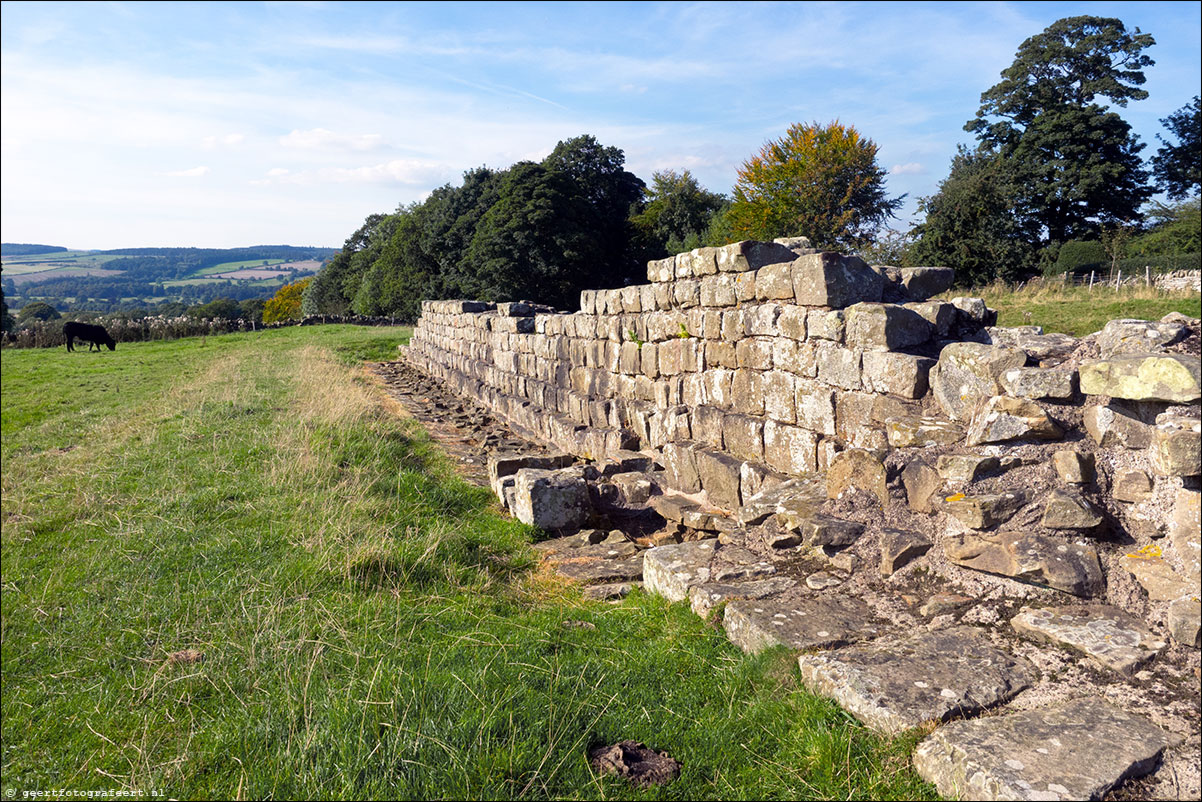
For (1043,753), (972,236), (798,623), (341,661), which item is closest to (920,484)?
(798,623)

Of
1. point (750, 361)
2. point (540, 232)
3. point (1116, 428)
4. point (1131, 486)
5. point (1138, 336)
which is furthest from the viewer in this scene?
point (540, 232)

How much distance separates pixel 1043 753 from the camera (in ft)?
8.91

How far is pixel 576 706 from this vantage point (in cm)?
352

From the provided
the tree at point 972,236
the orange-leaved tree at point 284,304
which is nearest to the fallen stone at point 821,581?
the tree at point 972,236

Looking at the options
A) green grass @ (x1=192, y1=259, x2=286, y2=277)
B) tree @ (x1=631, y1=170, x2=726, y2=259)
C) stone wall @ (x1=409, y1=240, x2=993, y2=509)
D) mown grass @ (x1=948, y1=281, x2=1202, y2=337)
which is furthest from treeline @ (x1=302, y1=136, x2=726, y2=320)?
stone wall @ (x1=409, y1=240, x2=993, y2=509)

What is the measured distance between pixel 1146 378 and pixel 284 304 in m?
89.5

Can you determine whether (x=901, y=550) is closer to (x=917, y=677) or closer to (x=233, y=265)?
(x=917, y=677)

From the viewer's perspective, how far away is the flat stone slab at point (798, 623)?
388cm

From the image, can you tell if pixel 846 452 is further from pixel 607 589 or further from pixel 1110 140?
pixel 1110 140

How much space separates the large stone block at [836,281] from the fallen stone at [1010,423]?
1.78 metres

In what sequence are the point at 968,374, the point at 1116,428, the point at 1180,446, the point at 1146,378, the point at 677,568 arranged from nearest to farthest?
1. the point at 1180,446
2. the point at 1146,378
3. the point at 1116,428
4. the point at 968,374
5. the point at 677,568

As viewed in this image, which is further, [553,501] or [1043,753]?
[553,501]

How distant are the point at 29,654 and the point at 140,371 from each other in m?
15.9

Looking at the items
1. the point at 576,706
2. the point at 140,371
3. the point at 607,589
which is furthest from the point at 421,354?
the point at 576,706
